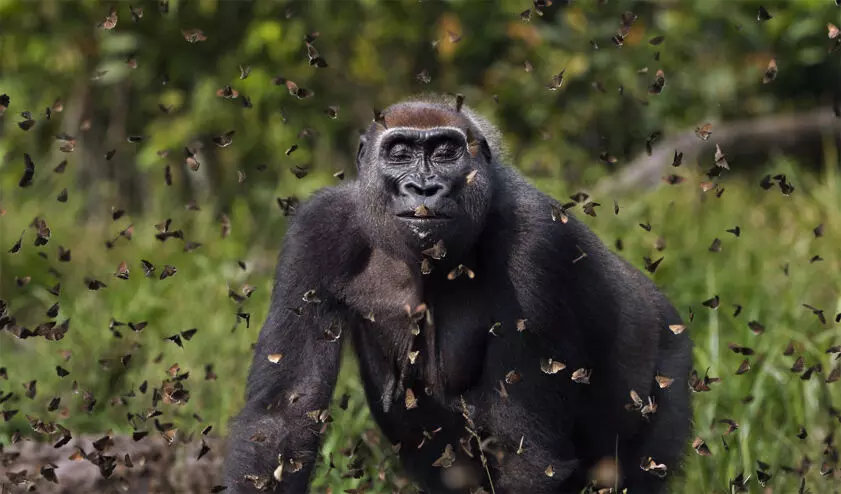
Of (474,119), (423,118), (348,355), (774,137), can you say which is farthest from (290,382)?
(774,137)

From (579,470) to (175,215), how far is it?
5.63 metres

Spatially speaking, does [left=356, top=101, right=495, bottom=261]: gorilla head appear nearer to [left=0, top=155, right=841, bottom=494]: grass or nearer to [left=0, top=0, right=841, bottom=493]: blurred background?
[left=0, top=155, right=841, bottom=494]: grass

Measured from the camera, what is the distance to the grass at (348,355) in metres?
5.34

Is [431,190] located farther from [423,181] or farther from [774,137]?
[774,137]


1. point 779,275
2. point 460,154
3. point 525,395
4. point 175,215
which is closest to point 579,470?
point 525,395

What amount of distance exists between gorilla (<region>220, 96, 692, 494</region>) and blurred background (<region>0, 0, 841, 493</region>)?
1058 mm

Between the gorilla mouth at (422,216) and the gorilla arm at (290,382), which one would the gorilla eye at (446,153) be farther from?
the gorilla arm at (290,382)

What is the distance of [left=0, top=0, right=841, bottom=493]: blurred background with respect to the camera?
646 cm

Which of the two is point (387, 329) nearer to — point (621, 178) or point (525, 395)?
point (525, 395)

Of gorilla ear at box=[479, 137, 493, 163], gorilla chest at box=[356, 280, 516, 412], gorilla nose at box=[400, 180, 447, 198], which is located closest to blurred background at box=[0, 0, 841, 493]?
gorilla chest at box=[356, 280, 516, 412]

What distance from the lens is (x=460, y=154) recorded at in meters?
4.28

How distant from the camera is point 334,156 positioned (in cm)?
1030

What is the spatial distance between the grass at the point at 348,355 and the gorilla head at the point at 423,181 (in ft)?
2.91

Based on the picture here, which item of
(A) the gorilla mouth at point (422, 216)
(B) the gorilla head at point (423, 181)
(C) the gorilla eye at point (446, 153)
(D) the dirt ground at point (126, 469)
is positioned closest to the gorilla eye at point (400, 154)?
(B) the gorilla head at point (423, 181)
